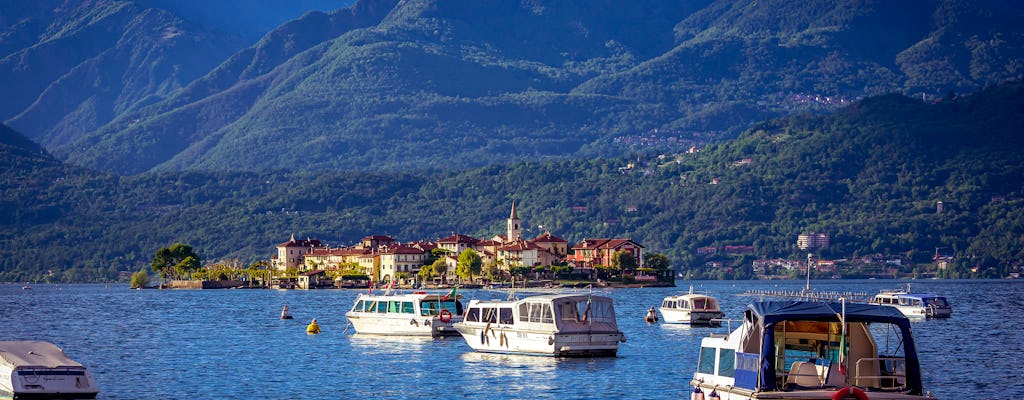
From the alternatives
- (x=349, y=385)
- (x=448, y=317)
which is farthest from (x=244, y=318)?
(x=349, y=385)

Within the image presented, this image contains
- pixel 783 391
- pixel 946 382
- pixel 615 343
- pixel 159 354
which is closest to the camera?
pixel 783 391

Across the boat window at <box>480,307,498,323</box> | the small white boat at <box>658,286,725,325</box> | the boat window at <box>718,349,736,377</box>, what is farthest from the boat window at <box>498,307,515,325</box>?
the small white boat at <box>658,286,725,325</box>

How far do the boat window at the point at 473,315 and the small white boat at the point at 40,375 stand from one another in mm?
29022

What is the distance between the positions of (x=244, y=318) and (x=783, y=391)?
86.0 m

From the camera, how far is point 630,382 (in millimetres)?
62938

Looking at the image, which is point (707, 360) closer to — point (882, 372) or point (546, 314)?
point (882, 372)

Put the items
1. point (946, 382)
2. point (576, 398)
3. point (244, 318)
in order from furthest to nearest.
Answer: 1. point (244, 318)
2. point (946, 382)
3. point (576, 398)

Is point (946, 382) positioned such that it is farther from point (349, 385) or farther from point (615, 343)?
point (349, 385)

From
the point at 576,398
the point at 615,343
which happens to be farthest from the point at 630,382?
the point at 615,343

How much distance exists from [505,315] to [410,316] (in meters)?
16.6

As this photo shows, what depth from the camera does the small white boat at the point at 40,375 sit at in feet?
165

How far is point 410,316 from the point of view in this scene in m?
91.6

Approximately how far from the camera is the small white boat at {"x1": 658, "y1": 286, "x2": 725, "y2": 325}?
351 feet

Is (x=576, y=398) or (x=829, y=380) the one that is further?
(x=576, y=398)
